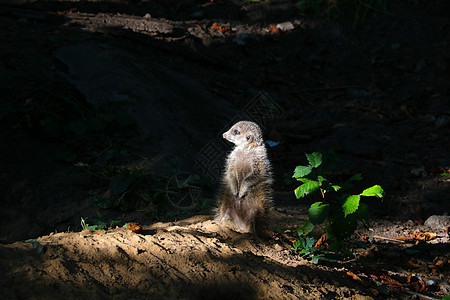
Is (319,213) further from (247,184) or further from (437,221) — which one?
(437,221)

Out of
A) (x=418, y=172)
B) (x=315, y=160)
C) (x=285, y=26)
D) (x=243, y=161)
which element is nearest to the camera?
(x=315, y=160)

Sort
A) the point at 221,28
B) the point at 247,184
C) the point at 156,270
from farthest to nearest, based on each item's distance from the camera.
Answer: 1. the point at 221,28
2. the point at 247,184
3. the point at 156,270

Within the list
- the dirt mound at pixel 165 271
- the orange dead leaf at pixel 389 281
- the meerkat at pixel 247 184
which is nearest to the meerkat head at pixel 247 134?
the meerkat at pixel 247 184

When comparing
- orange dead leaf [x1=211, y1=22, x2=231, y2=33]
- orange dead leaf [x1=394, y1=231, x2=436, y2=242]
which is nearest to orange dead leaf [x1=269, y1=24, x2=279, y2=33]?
orange dead leaf [x1=211, y1=22, x2=231, y2=33]

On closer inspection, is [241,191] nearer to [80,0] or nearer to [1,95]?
[1,95]

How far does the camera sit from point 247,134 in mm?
3340

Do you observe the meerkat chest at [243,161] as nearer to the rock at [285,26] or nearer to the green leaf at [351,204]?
the green leaf at [351,204]

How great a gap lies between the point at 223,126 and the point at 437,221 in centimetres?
336

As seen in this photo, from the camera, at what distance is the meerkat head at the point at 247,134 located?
3.33 metres

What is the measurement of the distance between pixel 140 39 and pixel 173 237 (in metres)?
6.12

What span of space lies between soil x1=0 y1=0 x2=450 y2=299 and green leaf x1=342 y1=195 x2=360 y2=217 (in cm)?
42

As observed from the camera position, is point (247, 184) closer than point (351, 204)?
No

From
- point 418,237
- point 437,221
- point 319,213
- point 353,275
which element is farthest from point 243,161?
point 437,221

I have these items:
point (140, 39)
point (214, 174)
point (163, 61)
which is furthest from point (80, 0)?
point (214, 174)
